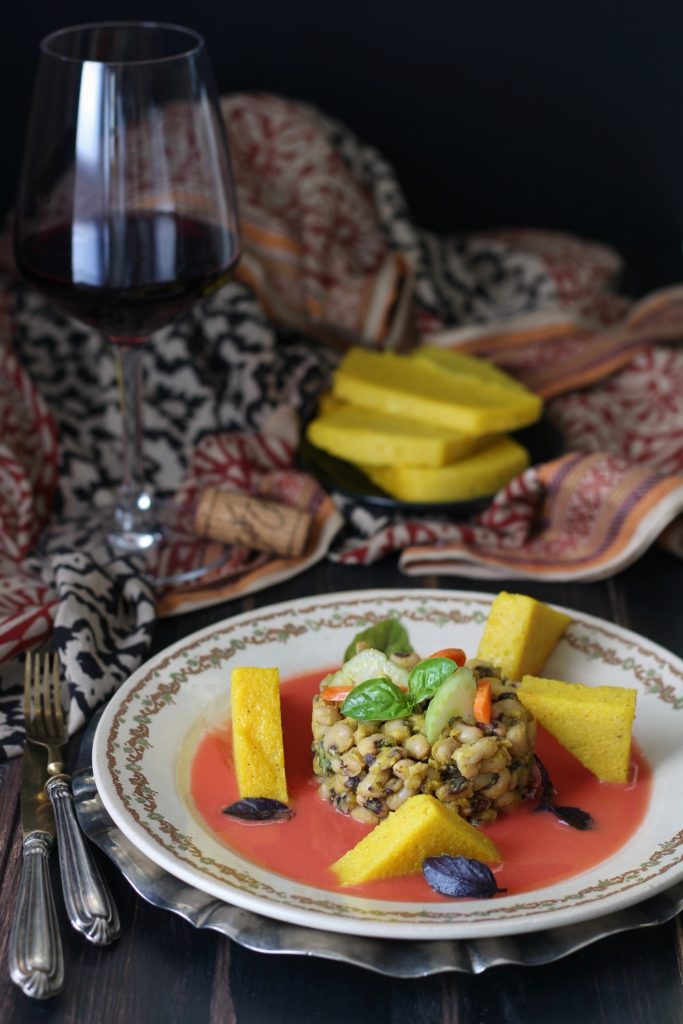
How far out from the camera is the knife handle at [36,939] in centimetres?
96

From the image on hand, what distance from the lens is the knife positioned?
0.97m

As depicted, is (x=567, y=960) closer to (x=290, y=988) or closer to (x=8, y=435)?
(x=290, y=988)

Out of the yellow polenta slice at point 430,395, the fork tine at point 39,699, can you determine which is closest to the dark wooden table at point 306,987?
the fork tine at point 39,699

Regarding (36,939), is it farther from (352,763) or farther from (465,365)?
(465,365)

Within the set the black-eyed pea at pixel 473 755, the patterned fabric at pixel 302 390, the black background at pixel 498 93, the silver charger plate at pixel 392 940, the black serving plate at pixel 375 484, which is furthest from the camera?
the black background at pixel 498 93

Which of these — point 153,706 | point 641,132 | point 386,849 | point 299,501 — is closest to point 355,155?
point 641,132

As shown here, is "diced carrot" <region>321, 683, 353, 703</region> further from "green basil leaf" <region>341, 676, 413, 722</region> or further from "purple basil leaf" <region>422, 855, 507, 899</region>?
"purple basil leaf" <region>422, 855, 507, 899</region>

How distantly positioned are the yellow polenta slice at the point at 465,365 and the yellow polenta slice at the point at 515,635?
2.11 feet

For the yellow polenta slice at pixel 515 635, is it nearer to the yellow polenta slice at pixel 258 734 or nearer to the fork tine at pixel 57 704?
the yellow polenta slice at pixel 258 734

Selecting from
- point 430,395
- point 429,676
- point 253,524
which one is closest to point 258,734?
point 429,676

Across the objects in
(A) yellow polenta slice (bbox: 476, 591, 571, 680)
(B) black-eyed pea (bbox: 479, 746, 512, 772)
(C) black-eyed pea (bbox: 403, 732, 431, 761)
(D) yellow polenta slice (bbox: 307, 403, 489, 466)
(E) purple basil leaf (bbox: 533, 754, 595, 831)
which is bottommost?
(D) yellow polenta slice (bbox: 307, 403, 489, 466)

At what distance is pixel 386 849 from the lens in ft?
3.29

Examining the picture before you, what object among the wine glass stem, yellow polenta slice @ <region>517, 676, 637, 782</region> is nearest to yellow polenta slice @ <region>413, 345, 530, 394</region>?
the wine glass stem

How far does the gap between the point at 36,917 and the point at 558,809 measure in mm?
426
